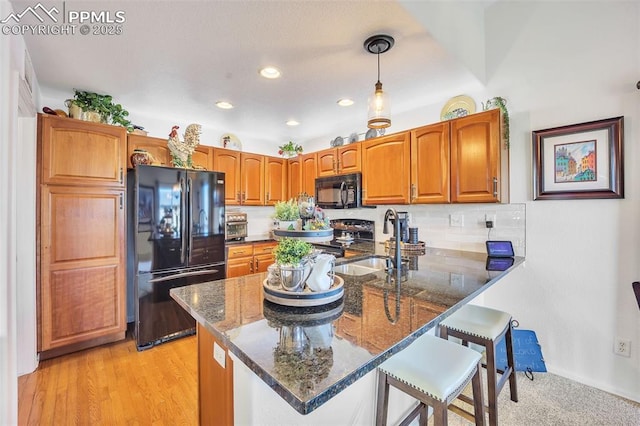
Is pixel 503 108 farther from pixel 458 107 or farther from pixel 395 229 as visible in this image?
pixel 395 229

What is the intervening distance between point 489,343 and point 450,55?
198cm

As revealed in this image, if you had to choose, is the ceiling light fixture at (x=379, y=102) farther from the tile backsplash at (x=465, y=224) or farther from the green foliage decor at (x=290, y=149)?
the green foliage decor at (x=290, y=149)

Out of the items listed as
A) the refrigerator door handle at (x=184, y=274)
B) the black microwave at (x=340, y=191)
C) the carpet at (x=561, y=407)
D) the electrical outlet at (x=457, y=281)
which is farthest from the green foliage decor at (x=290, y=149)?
the carpet at (x=561, y=407)

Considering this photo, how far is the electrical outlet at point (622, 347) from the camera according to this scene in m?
1.90

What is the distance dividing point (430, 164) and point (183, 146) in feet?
8.52

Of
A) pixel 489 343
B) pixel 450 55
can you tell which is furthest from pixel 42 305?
pixel 450 55

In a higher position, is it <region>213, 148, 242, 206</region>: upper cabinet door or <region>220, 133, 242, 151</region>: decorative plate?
<region>220, 133, 242, 151</region>: decorative plate

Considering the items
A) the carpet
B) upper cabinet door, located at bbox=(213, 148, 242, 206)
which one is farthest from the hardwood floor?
upper cabinet door, located at bbox=(213, 148, 242, 206)

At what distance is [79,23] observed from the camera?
1.76 metres

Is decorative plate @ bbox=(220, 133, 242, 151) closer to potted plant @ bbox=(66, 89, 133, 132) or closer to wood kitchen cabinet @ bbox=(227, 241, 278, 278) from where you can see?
potted plant @ bbox=(66, 89, 133, 132)

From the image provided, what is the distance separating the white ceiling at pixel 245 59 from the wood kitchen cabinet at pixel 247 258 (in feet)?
5.52

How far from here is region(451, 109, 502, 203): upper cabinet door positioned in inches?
88.9

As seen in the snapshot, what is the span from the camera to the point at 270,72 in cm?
235

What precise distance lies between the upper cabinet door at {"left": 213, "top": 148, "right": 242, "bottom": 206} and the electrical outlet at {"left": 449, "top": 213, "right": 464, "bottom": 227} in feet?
8.55
